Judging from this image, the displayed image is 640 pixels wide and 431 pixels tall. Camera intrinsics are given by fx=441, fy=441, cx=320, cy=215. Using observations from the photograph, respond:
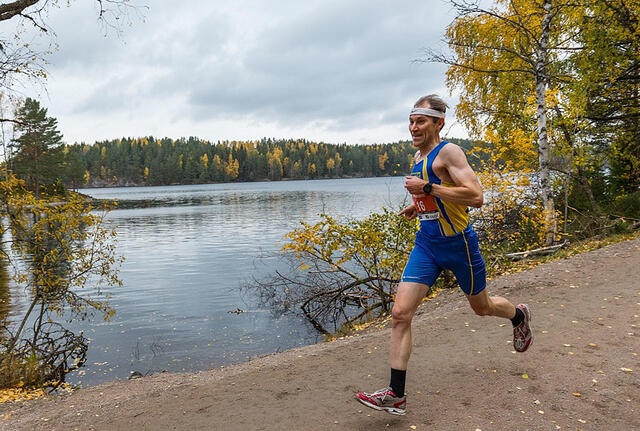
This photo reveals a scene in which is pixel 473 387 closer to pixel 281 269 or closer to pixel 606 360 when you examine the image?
pixel 606 360

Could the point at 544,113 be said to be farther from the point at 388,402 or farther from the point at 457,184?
the point at 388,402

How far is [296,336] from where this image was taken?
34.3 feet

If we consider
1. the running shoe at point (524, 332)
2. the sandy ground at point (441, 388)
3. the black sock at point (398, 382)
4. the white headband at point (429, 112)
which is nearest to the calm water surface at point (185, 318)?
the sandy ground at point (441, 388)

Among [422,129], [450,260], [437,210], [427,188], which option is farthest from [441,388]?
[422,129]

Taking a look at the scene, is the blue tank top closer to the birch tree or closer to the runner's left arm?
the runner's left arm

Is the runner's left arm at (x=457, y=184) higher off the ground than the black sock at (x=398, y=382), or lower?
higher

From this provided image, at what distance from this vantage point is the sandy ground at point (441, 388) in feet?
11.9

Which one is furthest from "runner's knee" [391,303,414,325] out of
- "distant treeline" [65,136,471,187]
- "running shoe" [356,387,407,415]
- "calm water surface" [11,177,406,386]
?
"distant treeline" [65,136,471,187]

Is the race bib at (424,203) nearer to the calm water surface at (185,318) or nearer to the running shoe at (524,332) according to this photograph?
the running shoe at (524,332)

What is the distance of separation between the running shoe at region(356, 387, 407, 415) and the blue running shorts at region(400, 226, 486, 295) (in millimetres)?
969

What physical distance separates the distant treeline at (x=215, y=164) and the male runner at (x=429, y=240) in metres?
156

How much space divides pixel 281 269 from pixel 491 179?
9688 mm

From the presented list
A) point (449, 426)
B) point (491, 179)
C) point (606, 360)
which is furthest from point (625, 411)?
point (491, 179)

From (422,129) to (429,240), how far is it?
0.92 m
